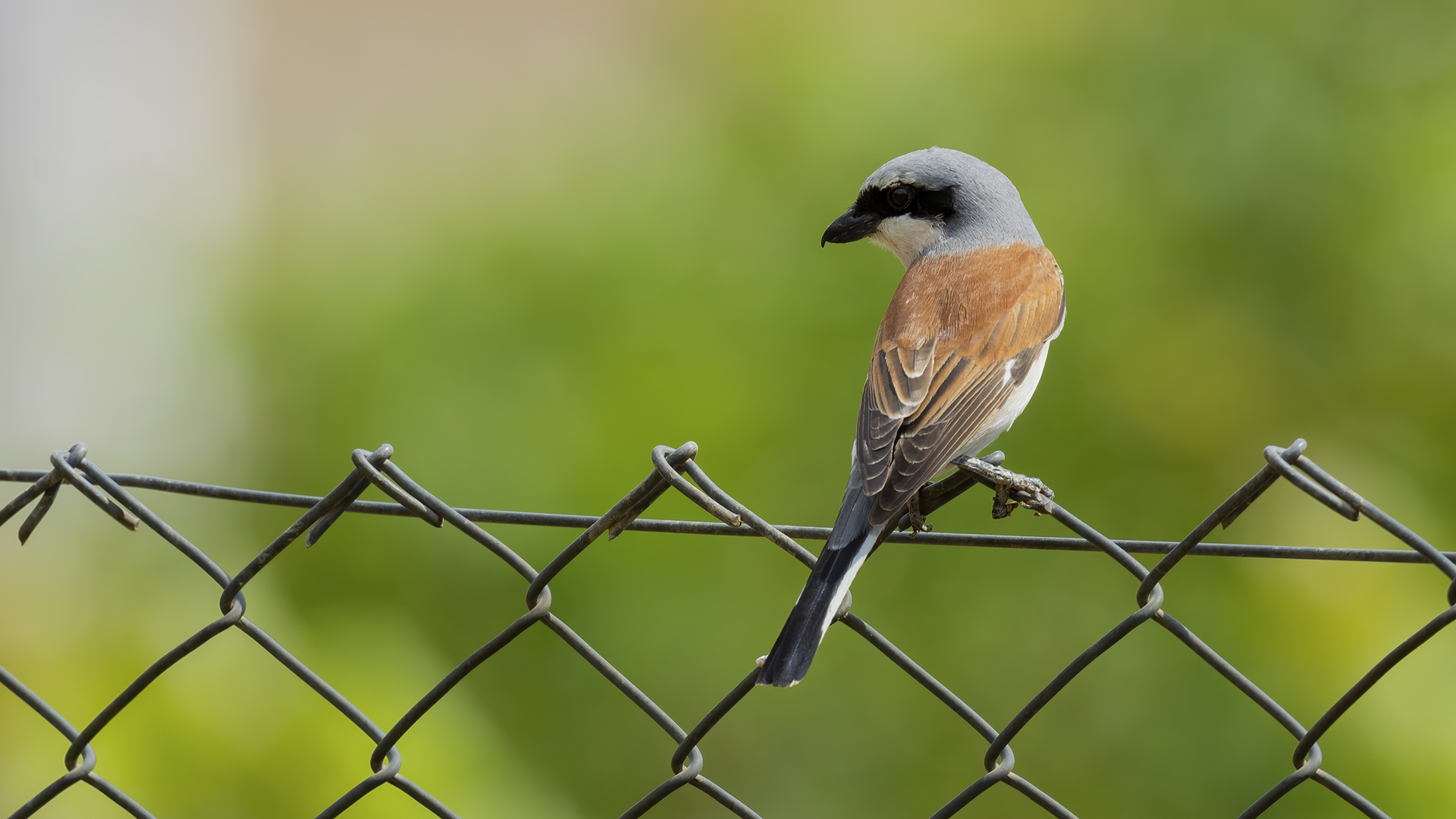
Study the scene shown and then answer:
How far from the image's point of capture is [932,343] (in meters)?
1.83

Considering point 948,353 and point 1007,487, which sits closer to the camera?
point 1007,487

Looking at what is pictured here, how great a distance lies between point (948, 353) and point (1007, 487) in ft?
1.67

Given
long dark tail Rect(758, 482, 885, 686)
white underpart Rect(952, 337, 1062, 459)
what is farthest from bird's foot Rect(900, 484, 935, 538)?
white underpart Rect(952, 337, 1062, 459)

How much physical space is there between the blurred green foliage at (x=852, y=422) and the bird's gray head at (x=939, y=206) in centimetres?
73

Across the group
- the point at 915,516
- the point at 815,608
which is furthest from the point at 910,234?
the point at 815,608

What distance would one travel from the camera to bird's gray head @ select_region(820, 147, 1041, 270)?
84.2 inches

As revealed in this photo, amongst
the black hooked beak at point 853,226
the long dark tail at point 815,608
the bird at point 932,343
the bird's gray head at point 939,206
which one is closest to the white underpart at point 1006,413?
the bird at point 932,343

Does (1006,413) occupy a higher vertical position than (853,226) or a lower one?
lower

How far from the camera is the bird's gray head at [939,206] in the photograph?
2139mm

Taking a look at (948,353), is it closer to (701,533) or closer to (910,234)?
(910,234)

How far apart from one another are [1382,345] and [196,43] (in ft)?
15.0

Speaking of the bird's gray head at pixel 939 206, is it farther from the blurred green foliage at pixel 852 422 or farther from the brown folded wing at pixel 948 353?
the blurred green foliage at pixel 852 422

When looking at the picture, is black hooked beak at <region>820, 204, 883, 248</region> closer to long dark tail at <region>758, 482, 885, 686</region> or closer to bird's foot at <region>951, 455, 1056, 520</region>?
→ bird's foot at <region>951, 455, 1056, 520</region>

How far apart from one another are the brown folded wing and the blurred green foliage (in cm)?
76
